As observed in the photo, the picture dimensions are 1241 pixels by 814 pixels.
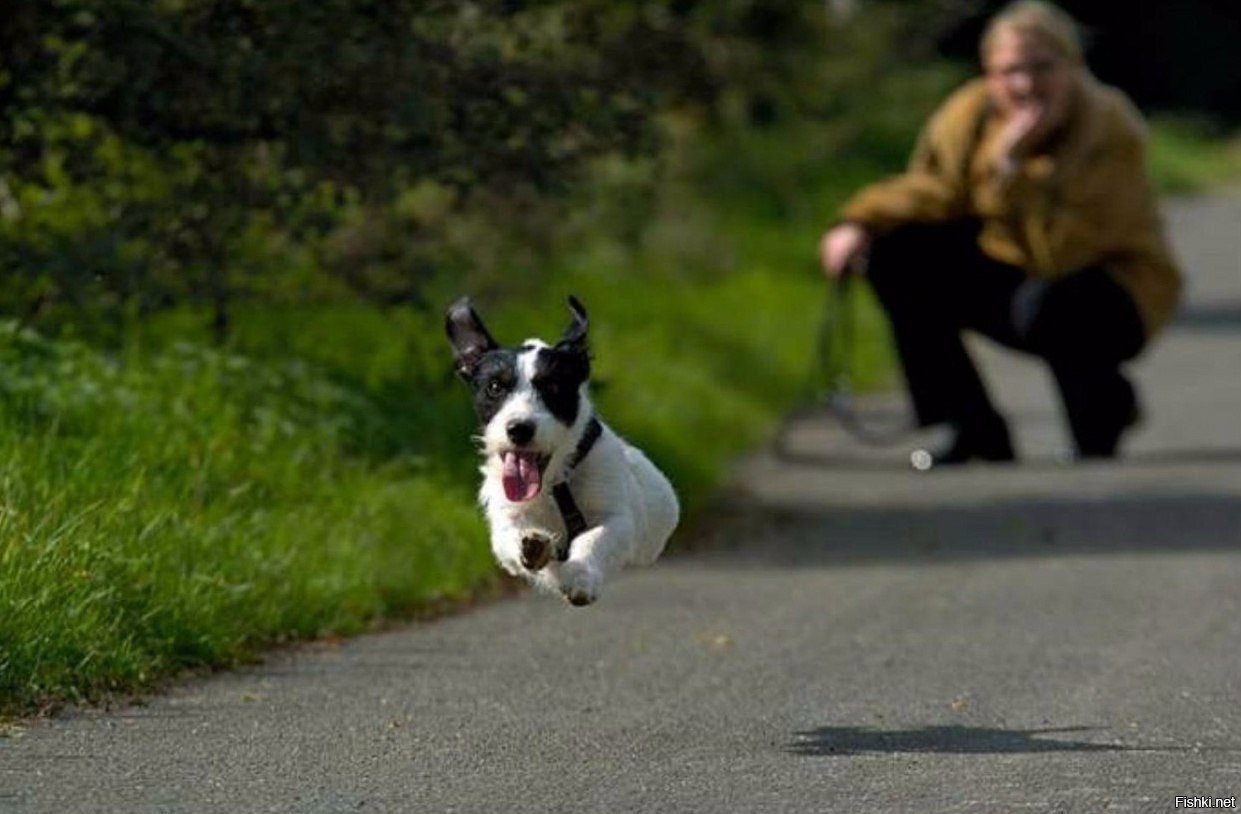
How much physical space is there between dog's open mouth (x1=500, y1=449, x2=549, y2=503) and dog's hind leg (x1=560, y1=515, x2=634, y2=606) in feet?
0.59

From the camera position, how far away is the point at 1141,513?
13.1m

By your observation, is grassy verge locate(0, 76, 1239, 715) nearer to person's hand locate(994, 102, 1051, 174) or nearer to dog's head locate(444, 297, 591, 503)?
dog's head locate(444, 297, 591, 503)

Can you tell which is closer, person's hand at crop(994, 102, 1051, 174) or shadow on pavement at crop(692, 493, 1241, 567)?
shadow on pavement at crop(692, 493, 1241, 567)

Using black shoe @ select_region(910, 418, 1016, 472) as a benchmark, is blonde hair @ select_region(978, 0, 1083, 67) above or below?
above

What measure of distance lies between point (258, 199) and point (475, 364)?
423 centimetres

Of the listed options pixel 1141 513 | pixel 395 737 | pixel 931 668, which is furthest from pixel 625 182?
pixel 395 737

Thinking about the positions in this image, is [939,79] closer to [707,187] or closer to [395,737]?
[707,187]

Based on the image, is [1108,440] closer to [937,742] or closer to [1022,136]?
[1022,136]

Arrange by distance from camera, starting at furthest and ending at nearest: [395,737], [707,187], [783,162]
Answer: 1. [783,162]
2. [707,187]
3. [395,737]

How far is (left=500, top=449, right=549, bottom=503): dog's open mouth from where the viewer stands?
7660 millimetres

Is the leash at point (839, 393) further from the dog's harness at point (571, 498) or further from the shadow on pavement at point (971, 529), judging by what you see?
the dog's harness at point (571, 498)

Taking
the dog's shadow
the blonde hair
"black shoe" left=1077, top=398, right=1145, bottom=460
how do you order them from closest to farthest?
the dog's shadow
the blonde hair
"black shoe" left=1077, top=398, right=1145, bottom=460

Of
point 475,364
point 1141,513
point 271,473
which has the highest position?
point 475,364

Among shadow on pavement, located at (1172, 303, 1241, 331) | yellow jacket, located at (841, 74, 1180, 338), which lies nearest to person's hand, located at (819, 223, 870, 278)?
yellow jacket, located at (841, 74, 1180, 338)
